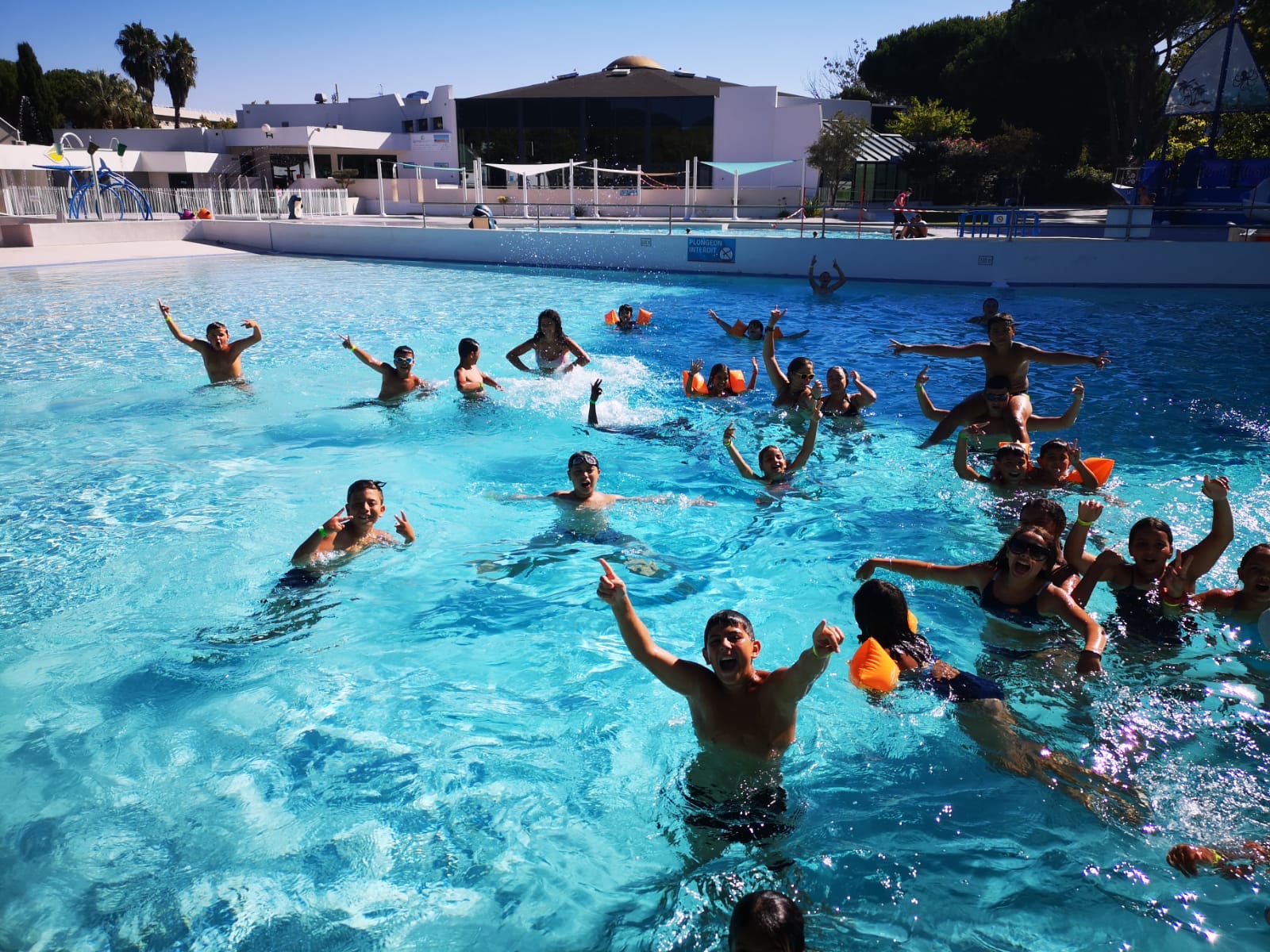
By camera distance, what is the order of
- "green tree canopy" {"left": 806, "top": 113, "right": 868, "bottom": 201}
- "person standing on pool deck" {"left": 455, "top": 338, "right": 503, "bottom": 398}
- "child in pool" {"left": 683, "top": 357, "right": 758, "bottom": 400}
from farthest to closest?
"green tree canopy" {"left": 806, "top": 113, "right": 868, "bottom": 201} → "child in pool" {"left": 683, "top": 357, "right": 758, "bottom": 400} → "person standing on pool deck" {"left": 455, "top": 338, "right": 503, "bottom": 398}

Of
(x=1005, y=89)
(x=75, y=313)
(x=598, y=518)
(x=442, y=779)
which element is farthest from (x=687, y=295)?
(x=1005, y=89)

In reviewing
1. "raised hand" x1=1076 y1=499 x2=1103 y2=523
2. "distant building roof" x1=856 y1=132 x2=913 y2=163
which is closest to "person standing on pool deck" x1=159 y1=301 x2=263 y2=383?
"raised hand" x1=1076 y1=499 x2=1103 y2=523

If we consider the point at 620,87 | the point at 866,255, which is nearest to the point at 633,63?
the point at 620,87

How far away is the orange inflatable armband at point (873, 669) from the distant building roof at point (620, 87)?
41978 mm

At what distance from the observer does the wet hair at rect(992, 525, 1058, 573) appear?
4.53 meters

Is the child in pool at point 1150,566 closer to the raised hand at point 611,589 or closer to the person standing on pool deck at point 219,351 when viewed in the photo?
the raised hand at point 611,589

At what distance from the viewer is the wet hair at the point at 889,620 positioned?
422 centimetres

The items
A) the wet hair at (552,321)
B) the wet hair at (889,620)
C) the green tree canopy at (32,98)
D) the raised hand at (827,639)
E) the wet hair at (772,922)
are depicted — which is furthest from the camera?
the green tree canopy at (32,98)

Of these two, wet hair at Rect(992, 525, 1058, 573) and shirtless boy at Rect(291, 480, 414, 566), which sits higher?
wet hair at Rect(992, 525, 1058, 573)

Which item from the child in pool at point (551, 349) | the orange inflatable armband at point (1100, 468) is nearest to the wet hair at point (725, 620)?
the orange inflatable armband at point (1100, 468)

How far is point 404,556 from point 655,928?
3.84 m

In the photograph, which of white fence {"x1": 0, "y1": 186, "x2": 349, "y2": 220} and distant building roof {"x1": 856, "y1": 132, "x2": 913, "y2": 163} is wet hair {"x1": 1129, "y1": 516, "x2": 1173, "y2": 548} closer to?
distant building roof {"x1": 856, "y1": 132, "x2": 913, "y2": 163}

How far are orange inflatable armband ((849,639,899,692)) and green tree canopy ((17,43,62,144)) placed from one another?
65313 millimetres

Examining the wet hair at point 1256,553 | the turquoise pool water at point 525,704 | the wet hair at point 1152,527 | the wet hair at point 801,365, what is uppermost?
the wet hair at point 801,365
